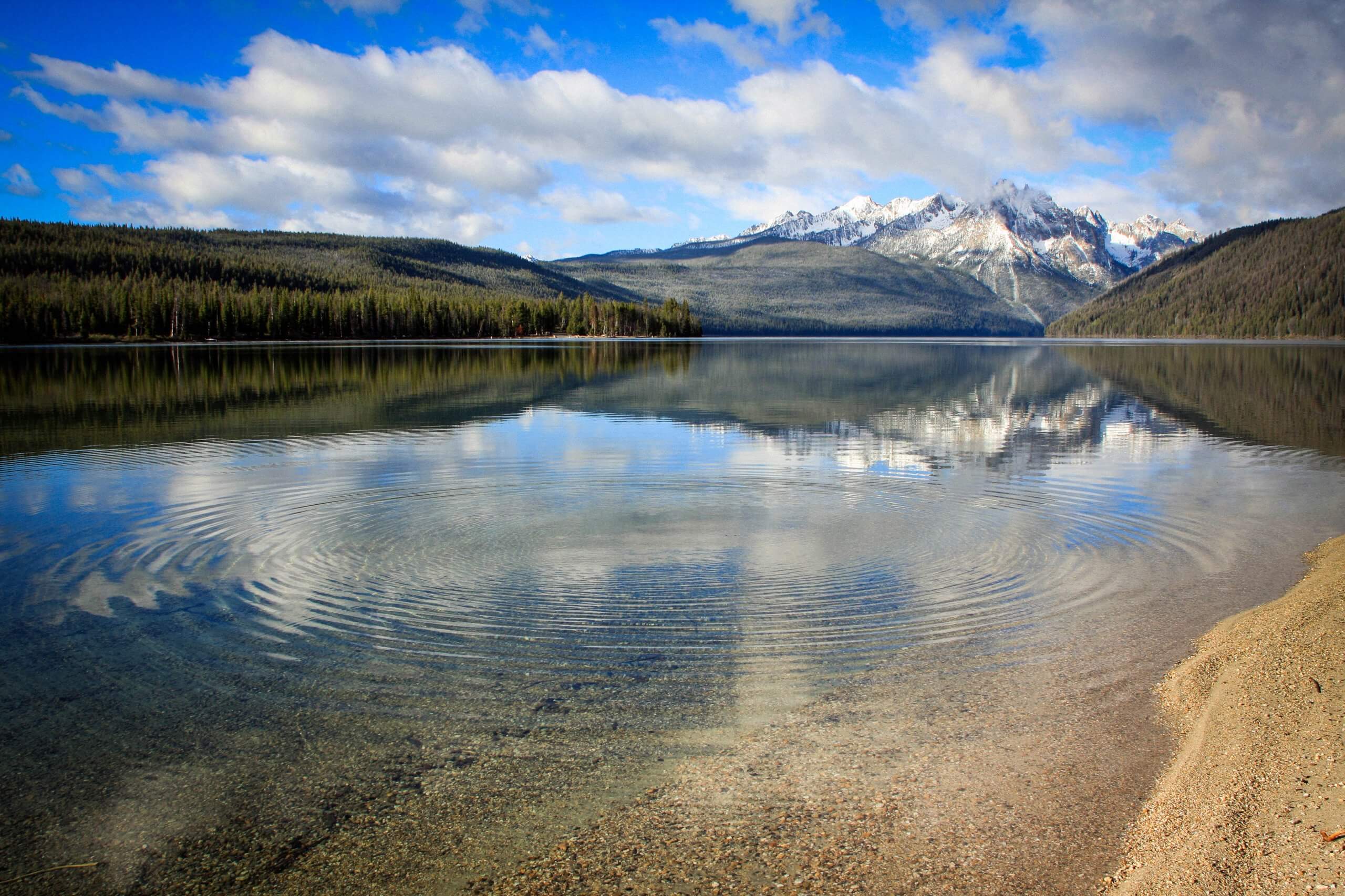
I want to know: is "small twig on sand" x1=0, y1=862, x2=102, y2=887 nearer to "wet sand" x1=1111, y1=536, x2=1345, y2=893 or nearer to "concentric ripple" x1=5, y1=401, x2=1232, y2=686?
"concentric ripple" x1=5, y1=401, x2=1232, y2=686

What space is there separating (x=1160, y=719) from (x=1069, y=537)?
22.1ft

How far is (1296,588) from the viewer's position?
1061cm

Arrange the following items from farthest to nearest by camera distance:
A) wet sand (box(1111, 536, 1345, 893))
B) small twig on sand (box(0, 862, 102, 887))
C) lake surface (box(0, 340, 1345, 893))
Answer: lake surface (box(0, 340, 1345, 893)), small twig on sand (box(0, 862, 102, 887)), wet sand (box(1111, 536, 1345, 893))

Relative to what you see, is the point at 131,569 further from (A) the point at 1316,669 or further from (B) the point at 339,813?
(A) the point at 1316,669

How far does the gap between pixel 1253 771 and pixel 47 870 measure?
7901mm

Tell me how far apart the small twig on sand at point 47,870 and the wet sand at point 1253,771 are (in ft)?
20.2

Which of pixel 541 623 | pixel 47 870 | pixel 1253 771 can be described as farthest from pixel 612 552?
pixel 1253 771

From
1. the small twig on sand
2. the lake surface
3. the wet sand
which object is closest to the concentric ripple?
the lake surface

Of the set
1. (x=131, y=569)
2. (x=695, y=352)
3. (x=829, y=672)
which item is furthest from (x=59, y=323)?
(x=829, y=672)

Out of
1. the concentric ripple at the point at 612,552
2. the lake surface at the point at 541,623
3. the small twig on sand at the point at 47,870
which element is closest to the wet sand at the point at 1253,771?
the lake surface at the point at 541,623

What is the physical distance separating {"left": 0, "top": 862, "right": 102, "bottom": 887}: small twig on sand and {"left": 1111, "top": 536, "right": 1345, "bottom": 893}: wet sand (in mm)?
6156

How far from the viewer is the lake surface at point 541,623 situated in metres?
5.87

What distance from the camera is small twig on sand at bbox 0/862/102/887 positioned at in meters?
5.13

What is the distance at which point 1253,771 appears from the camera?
236 inches
